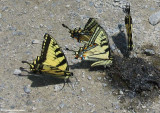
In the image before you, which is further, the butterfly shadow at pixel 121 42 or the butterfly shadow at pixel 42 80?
the butterfly shadow at pixel 121 42

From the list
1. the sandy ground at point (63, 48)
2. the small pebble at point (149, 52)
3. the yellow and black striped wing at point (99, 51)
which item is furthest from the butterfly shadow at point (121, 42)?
the yellow and black striped wing at point (99, 51)

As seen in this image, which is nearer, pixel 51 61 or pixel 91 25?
pixel 51 61

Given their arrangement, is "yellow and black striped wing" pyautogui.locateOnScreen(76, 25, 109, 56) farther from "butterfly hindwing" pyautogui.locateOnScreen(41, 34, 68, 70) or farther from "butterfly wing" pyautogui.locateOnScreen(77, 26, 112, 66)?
"butterfly hindwing" pyautogui.locateOnScreen(41, 34, 68, 70)

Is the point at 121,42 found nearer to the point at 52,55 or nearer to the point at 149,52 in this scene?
the point at 149,52

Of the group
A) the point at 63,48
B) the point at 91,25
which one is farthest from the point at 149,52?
the point at 63,48

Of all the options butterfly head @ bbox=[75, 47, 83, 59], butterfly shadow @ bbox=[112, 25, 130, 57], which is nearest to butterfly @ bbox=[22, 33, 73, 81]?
butterfly head @ bbox=[75, 47, 83, 59]

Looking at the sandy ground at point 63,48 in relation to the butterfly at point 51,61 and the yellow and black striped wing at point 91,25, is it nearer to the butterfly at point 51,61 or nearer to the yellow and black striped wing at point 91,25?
the butterfly at point 51,61
